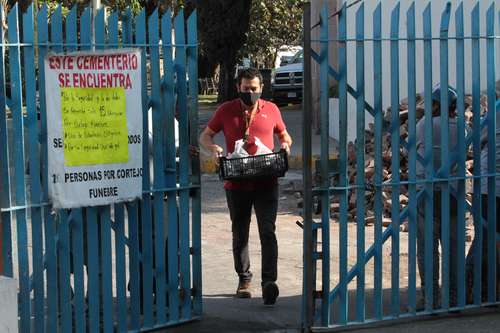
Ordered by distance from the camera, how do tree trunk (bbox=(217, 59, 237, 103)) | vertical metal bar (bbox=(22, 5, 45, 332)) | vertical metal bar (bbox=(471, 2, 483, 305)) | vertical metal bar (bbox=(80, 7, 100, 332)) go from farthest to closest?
tree trunk (bbox=(217, 59, 237, 103)) → vertical metal bar (bbox=(471, 2, 483, 305)) → vertical metal bar (bbox=(80, 7, 100, 332)) → vertical metal bar (bbox=(22, 5, 45, 332))

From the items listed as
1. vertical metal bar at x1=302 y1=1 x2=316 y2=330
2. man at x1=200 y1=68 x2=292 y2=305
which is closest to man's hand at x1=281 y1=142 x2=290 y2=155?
man at x1=200 y1=68 x2=292 y2=305

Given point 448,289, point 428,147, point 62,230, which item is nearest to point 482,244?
point 448,289

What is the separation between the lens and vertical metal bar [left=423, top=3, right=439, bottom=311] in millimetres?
6883

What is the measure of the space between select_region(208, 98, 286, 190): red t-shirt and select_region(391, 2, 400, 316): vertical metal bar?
1.01 metres

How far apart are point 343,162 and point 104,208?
66.6 inches

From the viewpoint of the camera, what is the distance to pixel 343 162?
681 cm

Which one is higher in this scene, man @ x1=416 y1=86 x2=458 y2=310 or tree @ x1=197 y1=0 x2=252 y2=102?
tree @ x1=197 y1=0 x2=252 y2=102

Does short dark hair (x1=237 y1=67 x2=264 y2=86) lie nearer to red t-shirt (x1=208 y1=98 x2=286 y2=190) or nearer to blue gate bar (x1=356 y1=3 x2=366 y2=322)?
red t-shirt (x1=208 y1=98 x2=286 y2=190)

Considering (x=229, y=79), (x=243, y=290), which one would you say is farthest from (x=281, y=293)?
(x=229, y=79)

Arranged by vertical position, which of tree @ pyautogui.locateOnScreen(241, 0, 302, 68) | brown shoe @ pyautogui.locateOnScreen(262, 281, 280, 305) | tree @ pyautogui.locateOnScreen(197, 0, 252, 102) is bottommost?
brown shoe @ pyautogui.locateOnScreen(262, 281, 280, 305)

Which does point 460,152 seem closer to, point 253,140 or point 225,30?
point 253,140

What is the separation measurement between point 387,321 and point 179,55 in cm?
245

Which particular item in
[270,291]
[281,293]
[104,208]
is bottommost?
[281,293]

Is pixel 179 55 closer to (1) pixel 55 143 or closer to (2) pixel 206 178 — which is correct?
(1) pixel 55 143
